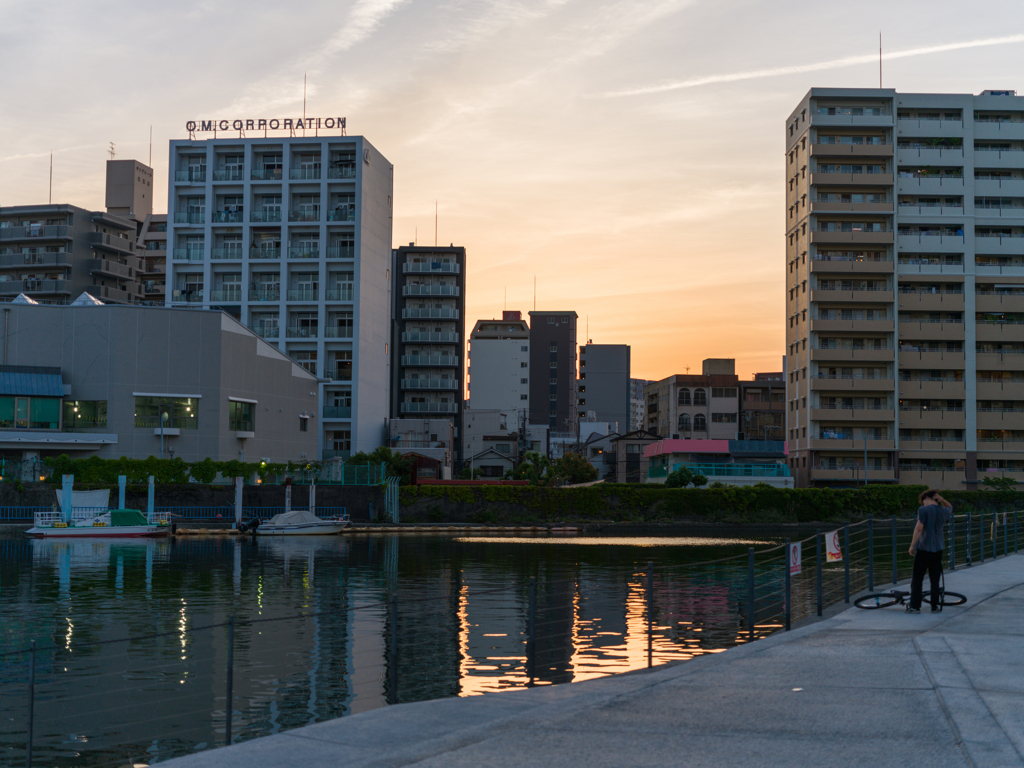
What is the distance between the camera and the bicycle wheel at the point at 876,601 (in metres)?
19.0

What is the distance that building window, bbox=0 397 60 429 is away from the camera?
7156 centimetres

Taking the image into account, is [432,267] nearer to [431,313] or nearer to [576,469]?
[431,313]

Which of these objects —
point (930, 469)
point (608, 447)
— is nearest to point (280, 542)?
point (930, 469)

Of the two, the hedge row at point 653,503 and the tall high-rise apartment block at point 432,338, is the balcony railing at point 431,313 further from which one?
the hedge row at point 653,503

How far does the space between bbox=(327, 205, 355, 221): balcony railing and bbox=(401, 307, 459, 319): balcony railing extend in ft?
53.6

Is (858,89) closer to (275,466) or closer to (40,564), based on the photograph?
(275,466)

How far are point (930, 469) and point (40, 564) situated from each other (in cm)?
8598

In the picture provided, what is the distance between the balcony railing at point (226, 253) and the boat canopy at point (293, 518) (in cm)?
4402

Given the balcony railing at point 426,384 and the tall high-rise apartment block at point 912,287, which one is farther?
the balcony railing at point 426,384

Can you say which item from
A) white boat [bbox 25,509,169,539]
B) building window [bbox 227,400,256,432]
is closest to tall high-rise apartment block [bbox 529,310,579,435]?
building window [bbox 227,400,256,432]

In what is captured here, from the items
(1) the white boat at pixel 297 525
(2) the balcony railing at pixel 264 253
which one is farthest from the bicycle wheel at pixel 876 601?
(2) the balcony railing at pixel 264 253

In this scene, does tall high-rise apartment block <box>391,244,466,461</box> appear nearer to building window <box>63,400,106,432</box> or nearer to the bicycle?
building window <box>63,400,106,432</box>

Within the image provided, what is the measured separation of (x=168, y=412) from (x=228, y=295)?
1207 inches

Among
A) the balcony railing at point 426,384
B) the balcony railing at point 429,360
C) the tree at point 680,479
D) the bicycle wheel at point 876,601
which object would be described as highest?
the balcony railing at point 429,360
